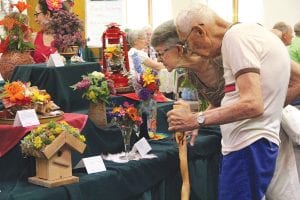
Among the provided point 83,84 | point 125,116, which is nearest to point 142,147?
point 125,116

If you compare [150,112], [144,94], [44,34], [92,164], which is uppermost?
[44,34]

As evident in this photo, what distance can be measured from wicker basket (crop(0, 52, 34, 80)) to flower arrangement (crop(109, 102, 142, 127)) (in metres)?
0.58

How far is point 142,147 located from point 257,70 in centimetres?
102

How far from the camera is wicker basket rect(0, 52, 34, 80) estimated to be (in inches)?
101

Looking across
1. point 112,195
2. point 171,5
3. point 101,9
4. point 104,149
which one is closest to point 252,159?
point 112,195

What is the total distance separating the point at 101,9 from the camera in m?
7.70

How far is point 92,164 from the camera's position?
2182 millimetres

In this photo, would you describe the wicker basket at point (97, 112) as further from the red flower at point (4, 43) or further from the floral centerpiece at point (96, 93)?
the red flower at point (4, 43)

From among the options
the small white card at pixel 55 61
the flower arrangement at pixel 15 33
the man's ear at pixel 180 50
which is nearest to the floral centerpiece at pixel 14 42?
the flower arrangement at pixel 15 33

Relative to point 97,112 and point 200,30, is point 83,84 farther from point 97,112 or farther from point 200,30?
point 200,30

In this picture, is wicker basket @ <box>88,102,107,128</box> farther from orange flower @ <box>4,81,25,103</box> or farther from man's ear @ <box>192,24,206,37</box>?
man's ear @ <box>192,24,206,37</box>

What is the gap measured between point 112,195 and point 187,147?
27.4 inches

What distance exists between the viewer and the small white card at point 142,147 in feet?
8.13

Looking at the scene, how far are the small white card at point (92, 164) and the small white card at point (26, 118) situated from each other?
0.27 m
